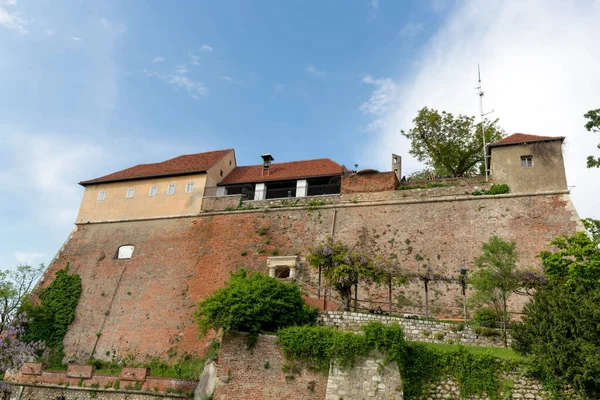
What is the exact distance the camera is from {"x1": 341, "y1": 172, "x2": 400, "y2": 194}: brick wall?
27250mm

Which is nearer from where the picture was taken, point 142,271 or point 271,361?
point 271,361

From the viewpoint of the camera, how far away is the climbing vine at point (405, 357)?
1390 centimetres

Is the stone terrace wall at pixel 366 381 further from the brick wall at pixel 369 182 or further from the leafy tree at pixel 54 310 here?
the leafy tree at pixel 54 310

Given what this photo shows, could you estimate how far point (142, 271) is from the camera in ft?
95.1

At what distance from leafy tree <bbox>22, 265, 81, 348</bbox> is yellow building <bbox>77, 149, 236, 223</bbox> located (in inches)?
200

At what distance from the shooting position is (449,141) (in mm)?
32438

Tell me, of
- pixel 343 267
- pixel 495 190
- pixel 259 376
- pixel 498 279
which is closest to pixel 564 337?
pixel 498 279

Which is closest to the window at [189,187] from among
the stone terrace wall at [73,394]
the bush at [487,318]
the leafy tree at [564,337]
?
the stone terrace wall at [73,394]

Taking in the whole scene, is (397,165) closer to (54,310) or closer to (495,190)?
(495,190)

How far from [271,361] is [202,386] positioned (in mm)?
3196

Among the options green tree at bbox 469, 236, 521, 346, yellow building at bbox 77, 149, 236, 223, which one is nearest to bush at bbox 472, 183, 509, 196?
green tree at bbox 469, 236, 521, 346

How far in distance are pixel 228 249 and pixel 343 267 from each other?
1014 centimetres

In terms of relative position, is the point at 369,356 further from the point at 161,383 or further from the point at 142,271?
the point at 142,271

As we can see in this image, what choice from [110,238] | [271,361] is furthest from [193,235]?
[271,361]
